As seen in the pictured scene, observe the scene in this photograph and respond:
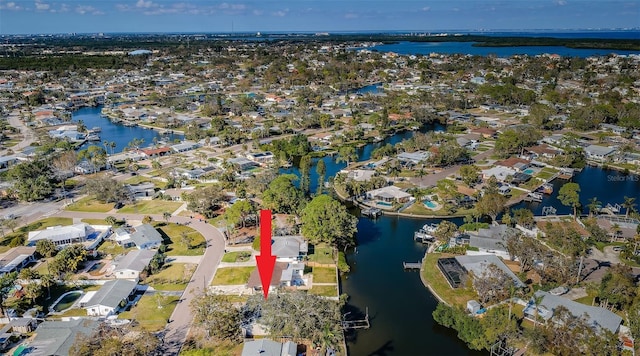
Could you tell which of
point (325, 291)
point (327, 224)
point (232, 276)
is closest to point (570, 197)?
point (327, 224)

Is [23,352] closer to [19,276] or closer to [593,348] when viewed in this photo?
[19,276]

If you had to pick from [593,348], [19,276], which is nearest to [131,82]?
[19,276]

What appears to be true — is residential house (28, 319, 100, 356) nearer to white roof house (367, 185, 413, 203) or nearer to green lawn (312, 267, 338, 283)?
green lawn (312, 267, 338, 283)

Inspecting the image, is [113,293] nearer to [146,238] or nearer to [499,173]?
[146,238]

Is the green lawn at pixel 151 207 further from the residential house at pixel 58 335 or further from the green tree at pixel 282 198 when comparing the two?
the residential house at pixel 58 335

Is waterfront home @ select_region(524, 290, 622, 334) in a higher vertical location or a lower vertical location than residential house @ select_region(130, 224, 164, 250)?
lower

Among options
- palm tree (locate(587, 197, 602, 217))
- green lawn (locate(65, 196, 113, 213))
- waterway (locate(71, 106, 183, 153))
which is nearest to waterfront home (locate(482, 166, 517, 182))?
palm tree (locate(587, 197, 602, 217))
